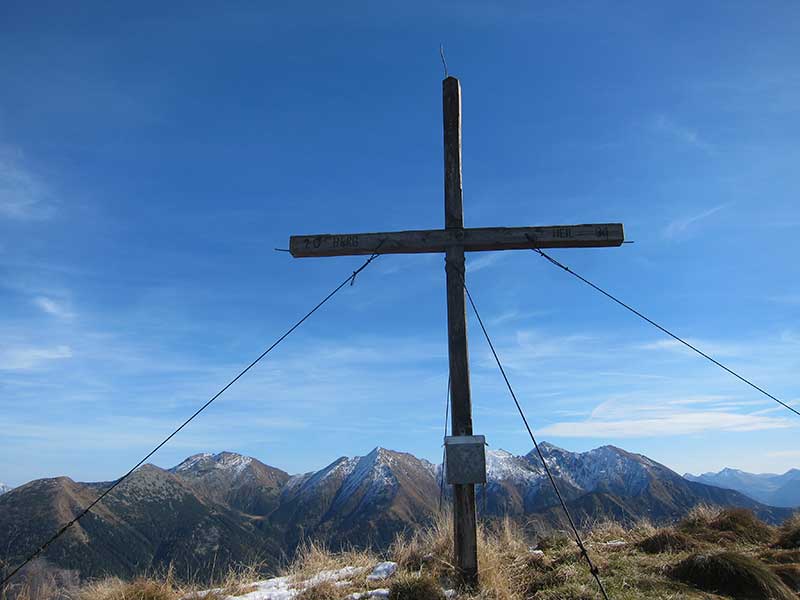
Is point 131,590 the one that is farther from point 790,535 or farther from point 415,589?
point 790,535

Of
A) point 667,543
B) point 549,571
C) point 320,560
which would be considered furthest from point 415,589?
point 667,543

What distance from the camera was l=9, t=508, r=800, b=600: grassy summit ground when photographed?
290 inches

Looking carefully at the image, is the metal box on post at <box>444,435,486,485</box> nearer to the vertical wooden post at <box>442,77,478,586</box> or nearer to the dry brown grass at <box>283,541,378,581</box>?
the vertical wooden post at <box>442,77,478,586</box>

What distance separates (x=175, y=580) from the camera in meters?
8.89

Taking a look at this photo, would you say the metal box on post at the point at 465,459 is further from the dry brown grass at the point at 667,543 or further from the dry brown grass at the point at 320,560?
the dry brown grass at the point at 667,543

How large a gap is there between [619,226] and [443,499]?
20.8ft

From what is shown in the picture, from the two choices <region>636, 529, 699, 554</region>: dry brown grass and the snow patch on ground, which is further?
<region>636, 529, 699, 554</region>: dry brown grass

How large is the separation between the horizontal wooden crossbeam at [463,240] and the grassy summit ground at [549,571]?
5.01 meters

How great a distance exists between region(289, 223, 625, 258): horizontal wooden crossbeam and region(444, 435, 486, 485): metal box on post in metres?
3.24

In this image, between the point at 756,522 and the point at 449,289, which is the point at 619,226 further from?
the point at 756,522

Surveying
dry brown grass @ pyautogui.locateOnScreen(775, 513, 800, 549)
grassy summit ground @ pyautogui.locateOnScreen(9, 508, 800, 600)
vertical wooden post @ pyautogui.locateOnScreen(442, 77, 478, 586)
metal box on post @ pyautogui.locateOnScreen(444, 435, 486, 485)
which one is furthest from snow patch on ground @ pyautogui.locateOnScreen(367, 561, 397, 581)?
dry brown grass @ pyautogui.locateOnScreen(775, 513, 800, 549)

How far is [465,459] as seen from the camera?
8.38m

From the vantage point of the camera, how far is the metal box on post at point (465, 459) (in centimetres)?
831

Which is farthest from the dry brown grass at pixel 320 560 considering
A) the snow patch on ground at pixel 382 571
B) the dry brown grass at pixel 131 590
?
the dry brown grass at pixel 131 590
